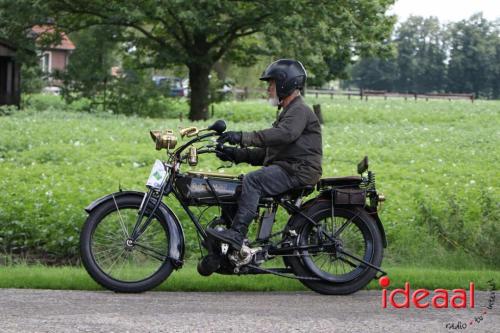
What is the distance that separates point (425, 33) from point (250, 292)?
97280 millimetres

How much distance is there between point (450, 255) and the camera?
991 cm

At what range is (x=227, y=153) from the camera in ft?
24.5

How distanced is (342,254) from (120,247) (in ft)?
5.66

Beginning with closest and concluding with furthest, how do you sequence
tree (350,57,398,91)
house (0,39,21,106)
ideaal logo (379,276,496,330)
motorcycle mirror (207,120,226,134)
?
ideaal logo (379,276,496,330) → motorcycle mirror (207,120,226,134) → house (0,39,21,106) → tree (350,57,398,91)

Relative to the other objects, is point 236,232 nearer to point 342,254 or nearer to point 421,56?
point 342,254

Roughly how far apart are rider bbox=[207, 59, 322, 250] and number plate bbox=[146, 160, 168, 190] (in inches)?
18.1

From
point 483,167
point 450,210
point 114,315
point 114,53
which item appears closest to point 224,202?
point 114,315

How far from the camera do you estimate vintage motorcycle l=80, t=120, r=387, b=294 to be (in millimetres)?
7219

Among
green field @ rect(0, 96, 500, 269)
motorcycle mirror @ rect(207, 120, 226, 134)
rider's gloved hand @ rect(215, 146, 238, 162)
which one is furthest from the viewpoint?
green field @ rect(0, 96, 500, 269)

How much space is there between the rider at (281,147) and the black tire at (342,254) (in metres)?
0.35

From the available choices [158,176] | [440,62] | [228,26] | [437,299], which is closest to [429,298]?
[437,299]

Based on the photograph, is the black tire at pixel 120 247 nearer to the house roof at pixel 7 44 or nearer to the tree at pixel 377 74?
the house roof at pixel 7 44

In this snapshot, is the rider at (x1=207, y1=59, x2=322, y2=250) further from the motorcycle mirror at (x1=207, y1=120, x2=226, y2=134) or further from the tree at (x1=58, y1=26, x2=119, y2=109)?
the tree at (x1=58, y1=26, x2=119, y2=109)

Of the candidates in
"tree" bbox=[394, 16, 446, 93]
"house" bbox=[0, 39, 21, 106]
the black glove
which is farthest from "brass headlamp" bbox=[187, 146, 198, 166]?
"tree" bbox=[394, 16, 446, 93]
